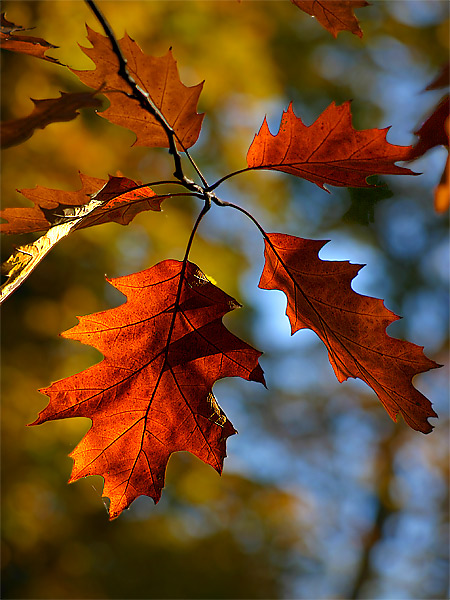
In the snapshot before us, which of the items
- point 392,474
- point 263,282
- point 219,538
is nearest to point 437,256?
point 392,474

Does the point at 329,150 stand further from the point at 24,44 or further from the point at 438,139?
the point at 24,44

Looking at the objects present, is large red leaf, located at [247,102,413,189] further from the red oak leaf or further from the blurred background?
the blurred background

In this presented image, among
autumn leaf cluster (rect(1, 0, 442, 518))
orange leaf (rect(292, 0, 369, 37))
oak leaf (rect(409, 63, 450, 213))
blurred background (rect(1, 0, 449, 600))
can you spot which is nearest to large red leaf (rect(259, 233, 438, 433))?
autumn leaf cluster (rect(1, 0, 442, 518))

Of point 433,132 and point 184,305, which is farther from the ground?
point 433,132

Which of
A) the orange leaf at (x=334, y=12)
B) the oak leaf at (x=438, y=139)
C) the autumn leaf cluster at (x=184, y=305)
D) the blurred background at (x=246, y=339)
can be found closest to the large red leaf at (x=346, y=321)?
the autumn leaf cluster at (x=184, y=305)

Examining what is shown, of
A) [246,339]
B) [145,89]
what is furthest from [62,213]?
[246,339]

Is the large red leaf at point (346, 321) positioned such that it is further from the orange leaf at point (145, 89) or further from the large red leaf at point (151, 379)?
the orange leaf at point (145, 89)
